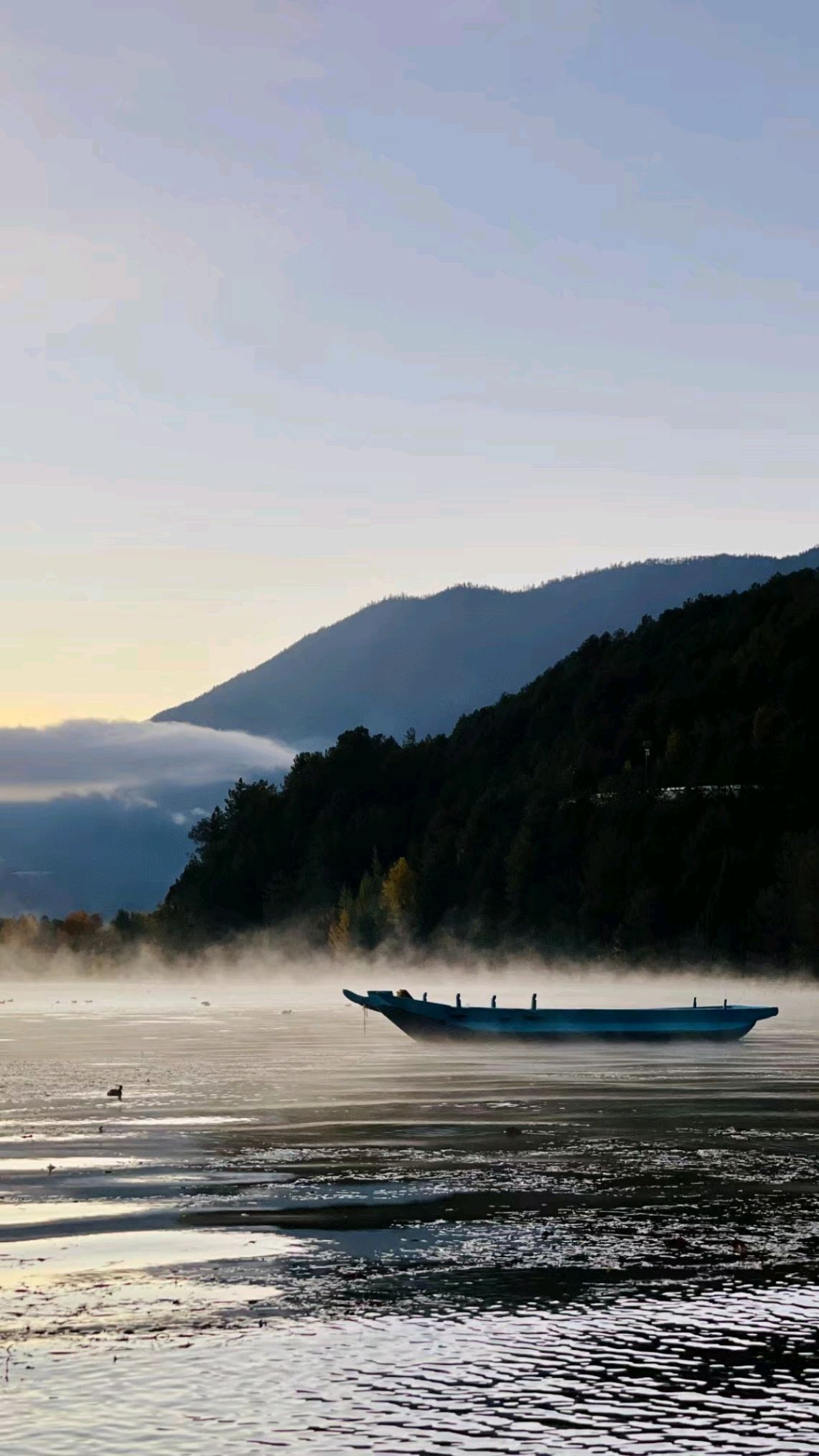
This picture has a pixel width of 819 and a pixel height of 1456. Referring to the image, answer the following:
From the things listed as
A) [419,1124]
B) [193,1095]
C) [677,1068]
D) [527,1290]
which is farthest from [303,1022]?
[527,1290]

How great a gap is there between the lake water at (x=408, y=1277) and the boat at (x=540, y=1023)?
141 feet

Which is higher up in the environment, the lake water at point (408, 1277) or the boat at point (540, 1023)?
the boat at point (540, 1023)

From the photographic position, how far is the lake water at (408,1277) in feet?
67.5

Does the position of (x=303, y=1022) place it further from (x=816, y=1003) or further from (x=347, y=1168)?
(x=347, y=1168)

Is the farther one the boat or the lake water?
the boat

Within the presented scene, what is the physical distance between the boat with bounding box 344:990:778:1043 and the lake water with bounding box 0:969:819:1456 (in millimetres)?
43080

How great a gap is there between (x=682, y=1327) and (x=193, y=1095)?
3906 centimetres

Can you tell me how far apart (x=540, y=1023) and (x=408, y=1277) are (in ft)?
246

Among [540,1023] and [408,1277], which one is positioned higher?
[540,1023]

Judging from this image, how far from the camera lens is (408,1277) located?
28.2 m

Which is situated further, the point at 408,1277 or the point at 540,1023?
the point at 540,1023

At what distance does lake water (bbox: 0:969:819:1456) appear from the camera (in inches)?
810

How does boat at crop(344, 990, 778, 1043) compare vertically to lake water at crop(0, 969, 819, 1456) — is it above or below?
above

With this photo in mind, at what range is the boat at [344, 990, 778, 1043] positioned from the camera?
102m
